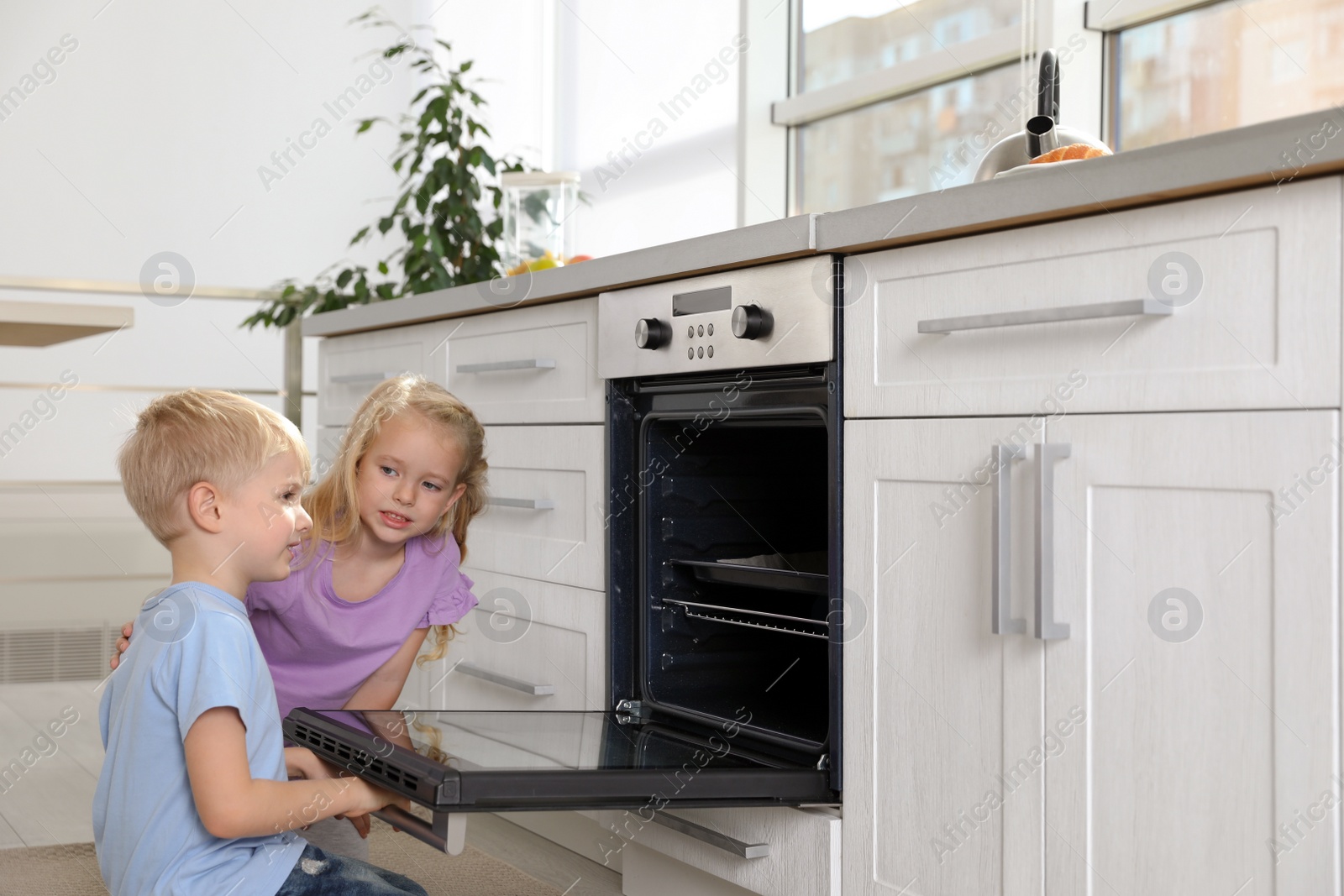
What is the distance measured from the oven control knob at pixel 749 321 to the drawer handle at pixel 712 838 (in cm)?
62

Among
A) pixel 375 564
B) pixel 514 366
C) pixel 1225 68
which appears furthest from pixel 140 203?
pixel 1225 68

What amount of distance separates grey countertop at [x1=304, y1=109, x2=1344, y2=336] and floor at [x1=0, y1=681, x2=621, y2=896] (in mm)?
907

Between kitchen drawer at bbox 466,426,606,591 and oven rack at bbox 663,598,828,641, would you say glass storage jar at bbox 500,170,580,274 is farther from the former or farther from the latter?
oven rack at bbox 663,598,828,641

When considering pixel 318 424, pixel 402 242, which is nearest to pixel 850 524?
pixel 318 424

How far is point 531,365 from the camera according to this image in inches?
76.9

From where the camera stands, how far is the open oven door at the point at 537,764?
3.91ft

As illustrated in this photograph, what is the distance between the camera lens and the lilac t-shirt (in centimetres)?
164

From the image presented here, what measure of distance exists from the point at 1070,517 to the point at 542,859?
1199 mm

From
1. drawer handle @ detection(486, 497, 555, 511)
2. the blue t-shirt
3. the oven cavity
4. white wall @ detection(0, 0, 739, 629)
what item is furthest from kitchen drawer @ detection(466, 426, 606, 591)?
white wall @ detection(0, 0, 739, 629)

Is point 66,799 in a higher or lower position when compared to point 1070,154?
lower

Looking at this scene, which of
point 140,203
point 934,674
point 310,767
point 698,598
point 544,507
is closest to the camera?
point 934,674

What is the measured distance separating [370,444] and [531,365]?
40 centimetres

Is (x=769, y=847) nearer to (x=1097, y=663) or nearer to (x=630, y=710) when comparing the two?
(x=630, y=710)

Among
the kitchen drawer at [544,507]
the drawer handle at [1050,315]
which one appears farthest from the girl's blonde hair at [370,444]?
the drawer handle at [1050,315]
